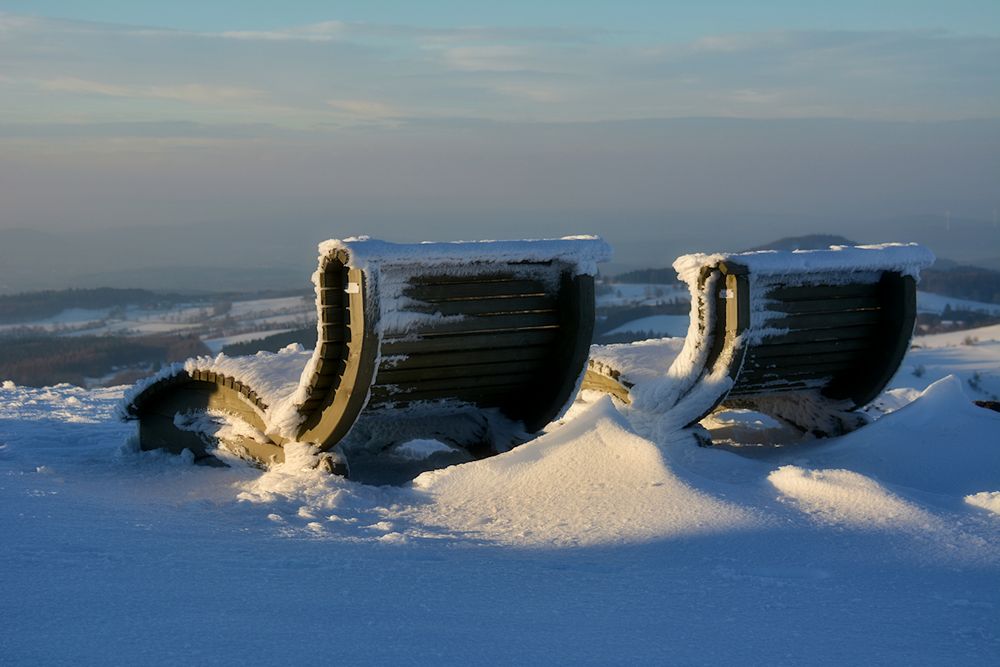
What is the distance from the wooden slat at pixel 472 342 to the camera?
6.35 m

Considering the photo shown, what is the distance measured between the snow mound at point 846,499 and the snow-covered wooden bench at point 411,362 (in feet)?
5.39

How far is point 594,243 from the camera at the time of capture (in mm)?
6820

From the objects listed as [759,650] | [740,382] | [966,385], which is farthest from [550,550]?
[966,385]

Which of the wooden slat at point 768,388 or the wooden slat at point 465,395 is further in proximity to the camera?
the wooden slat at point 768,388

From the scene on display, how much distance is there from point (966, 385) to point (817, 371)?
17.2ft

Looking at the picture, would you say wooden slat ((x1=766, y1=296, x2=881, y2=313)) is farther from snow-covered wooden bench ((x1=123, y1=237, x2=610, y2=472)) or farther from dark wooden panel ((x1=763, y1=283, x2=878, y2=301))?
snow-covered wooden bench ((x1=123, y1=237, x2=610, y2=472))

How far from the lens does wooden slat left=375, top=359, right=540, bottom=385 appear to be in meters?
6.53

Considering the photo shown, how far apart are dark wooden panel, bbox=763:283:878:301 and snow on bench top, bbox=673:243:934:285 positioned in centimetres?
14

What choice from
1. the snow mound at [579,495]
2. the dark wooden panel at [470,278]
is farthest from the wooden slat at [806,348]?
the dark wooden panel at [470,278]

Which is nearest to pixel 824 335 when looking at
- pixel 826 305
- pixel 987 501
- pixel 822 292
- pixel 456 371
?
pixel 826 305

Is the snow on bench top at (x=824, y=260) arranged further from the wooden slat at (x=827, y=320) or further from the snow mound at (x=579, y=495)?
the snow mound at (x=579, y=495)

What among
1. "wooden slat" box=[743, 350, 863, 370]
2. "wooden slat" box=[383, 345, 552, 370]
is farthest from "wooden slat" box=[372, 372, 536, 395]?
"wooden slat" box=[743, 350, 863, 370]

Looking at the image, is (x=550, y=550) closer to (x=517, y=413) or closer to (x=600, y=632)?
(x=600, y=632)

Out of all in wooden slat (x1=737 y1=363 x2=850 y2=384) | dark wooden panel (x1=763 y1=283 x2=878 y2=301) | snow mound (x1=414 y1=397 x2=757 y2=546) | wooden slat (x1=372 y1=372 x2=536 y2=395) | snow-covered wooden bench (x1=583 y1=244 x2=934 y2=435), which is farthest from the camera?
wooden slat (x1=737 y1=363 x2=850 y2=384)
